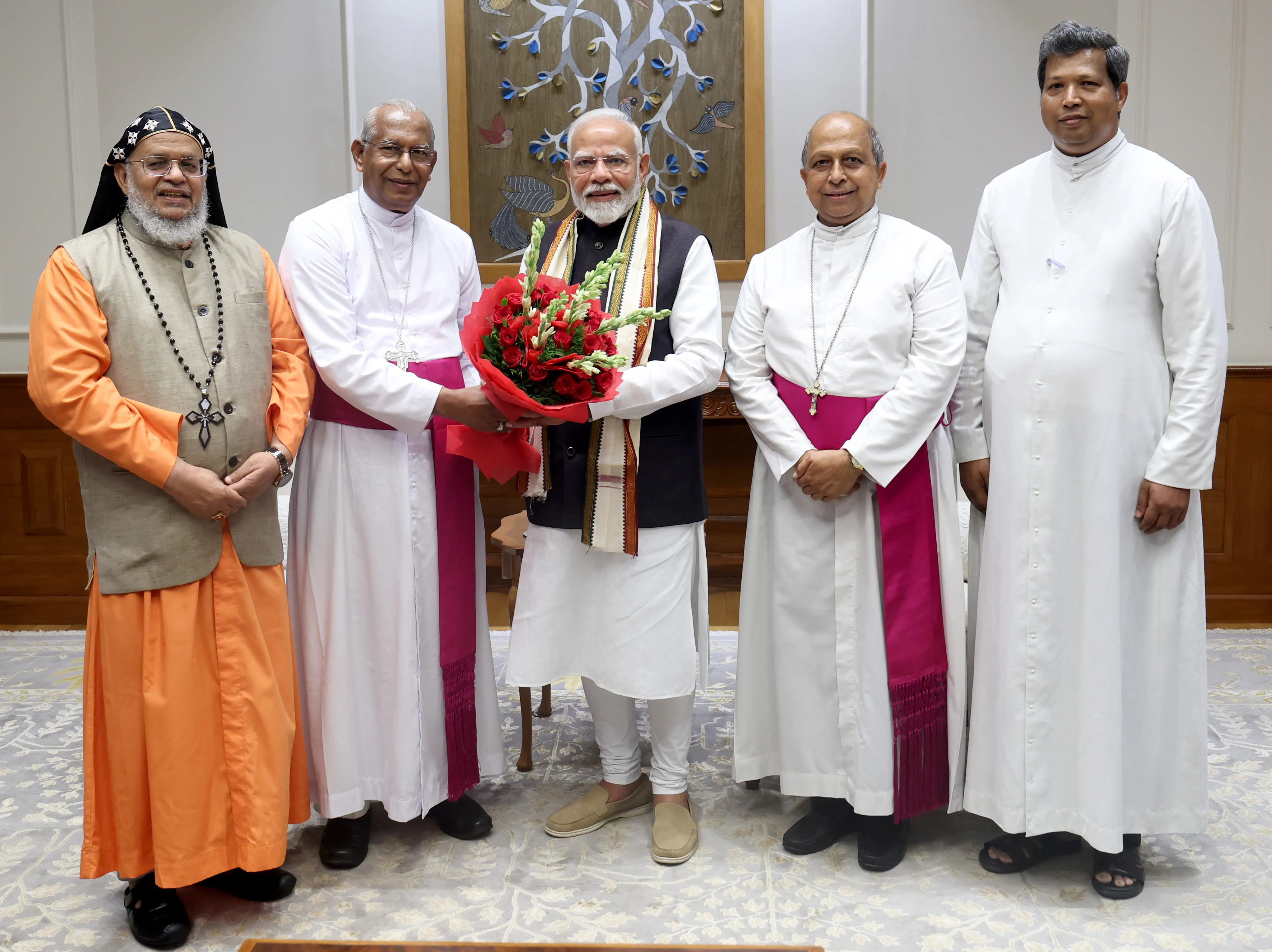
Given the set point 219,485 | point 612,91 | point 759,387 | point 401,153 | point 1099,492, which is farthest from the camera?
point 612,91

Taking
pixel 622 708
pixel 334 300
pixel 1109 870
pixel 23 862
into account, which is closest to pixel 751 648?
pixel 622 708

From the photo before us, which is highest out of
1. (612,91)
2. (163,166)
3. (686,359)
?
(612,91)

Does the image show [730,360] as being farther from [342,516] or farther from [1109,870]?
[1109,870]

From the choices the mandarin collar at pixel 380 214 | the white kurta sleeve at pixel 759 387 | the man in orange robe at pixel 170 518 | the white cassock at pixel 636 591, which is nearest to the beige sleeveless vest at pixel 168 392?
the man in orange robe at pixel 170 518

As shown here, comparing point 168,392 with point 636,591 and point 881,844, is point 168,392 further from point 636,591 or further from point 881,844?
point 881,844

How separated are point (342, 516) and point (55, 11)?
3963mm

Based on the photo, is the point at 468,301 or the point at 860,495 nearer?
the point at 860,495

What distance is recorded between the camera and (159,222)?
255cm

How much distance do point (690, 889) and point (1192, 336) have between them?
6.23ft

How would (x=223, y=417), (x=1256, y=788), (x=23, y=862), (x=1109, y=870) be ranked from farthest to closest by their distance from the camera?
(x=1256, y=788), (x=23, y=862), (x=1109, y=870), (x=223, y=417)

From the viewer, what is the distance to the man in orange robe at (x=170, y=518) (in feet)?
8.13

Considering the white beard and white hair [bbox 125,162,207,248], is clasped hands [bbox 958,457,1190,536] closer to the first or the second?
the white beard

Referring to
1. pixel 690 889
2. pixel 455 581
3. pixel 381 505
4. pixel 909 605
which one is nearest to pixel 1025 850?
pixel 909 605

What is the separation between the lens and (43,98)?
5.26m
